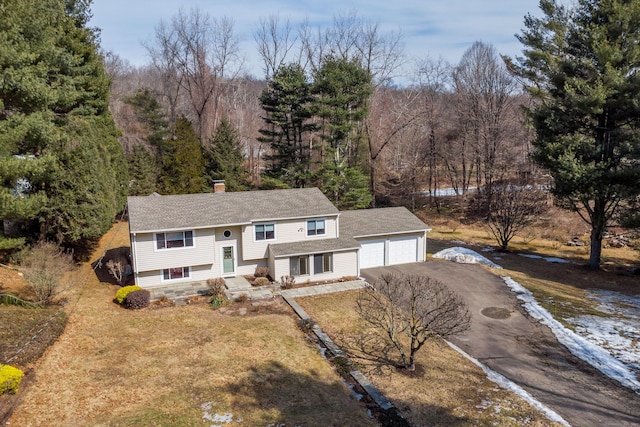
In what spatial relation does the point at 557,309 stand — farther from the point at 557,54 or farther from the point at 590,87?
the point at 557,54

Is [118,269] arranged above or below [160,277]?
above

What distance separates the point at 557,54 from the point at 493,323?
67.0 feet

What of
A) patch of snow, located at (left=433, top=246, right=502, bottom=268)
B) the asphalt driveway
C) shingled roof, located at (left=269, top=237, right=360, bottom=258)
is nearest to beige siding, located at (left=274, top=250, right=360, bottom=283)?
shingled roof, located at (left=269, top=237, right=360, bottom=258)

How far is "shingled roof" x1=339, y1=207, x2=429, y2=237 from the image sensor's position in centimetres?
2590

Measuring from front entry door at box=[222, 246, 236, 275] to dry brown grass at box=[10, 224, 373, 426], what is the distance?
477 centimetres

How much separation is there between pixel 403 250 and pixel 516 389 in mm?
14421

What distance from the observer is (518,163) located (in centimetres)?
4984

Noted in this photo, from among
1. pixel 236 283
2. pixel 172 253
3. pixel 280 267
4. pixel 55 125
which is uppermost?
pixel 55 125

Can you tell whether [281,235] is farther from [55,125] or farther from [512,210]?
[512,210]

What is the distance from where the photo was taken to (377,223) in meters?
27.1

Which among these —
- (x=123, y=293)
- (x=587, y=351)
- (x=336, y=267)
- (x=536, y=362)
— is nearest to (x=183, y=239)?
(x=123, y=293)

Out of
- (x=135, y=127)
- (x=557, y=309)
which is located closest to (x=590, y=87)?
(x=557, y=309)

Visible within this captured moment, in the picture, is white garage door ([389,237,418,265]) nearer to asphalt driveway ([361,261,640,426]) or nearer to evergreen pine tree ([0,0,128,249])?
asphalt driveway ([361,261,640,426])

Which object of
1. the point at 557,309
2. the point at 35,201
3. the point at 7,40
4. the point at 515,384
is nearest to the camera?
the point at 515,384
